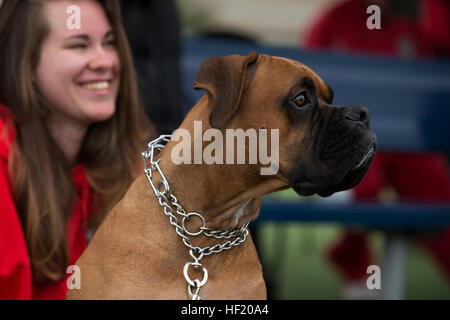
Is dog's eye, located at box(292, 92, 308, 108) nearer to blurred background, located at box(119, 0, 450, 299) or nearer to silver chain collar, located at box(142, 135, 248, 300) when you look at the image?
silver chain collar, located at box(142, 135, 248, 300)

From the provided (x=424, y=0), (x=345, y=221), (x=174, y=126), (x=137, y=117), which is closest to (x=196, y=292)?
(x=137, y=117)

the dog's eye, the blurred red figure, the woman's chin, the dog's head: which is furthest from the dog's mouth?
the blurred red figure

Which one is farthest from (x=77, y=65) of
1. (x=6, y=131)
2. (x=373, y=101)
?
(x=373, y=101)

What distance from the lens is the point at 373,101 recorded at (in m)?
3.54

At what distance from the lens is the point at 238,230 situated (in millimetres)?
1719

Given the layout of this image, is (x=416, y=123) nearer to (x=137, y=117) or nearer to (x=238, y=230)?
(x=137, y=117)

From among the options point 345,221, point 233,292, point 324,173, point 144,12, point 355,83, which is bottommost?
point 345,221

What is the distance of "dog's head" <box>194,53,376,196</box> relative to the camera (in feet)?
5.21

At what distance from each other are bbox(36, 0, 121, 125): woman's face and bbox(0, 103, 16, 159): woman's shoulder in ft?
0.59

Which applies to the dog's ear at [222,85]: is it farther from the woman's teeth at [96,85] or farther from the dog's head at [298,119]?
the woman's teeth at [96,85]

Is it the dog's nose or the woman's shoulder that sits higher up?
the dog's nose

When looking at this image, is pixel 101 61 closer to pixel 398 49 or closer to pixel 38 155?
pixel 38 155

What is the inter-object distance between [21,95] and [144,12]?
106 cm

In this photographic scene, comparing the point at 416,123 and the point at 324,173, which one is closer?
the point at 324,173
